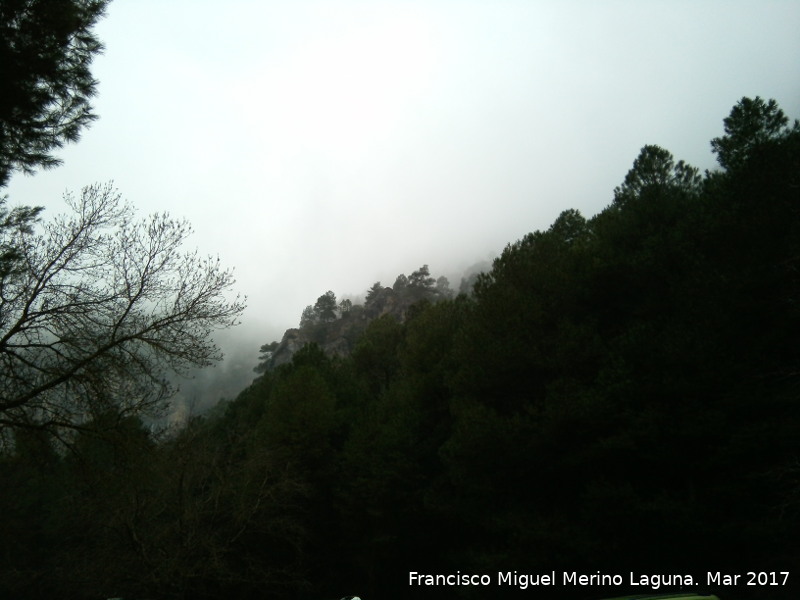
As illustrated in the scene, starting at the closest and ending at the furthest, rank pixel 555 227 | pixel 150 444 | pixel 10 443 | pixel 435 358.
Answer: pixel 10 443 → pixel 150 444 → pixel 435 358 → pixel 555 227

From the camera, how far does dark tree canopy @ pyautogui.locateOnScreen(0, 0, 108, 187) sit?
19.0 feet

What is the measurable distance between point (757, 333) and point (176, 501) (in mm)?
17435

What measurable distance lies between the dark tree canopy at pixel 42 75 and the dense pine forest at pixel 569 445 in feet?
12.6

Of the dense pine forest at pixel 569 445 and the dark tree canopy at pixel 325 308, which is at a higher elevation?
the dark tree canopy at pixel 325 308

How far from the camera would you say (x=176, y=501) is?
53.5 ft

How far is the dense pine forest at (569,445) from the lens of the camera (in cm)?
1138

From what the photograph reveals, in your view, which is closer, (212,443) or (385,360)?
(212,443)

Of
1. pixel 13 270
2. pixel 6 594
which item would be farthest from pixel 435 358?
pixel 6 594

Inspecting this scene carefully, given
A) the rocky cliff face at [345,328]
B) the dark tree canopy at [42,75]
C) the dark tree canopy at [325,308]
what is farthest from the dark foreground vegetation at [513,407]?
the dark tree canopy at [325,308]

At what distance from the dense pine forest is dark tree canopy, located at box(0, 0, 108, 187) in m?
3.84

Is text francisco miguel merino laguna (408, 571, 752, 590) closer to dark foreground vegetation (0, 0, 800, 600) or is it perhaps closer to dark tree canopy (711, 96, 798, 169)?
dark foreground vegetation (0, 0, 800, 600)

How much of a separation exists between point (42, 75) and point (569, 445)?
14237 millimetres

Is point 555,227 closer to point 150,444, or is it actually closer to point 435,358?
point 435,358

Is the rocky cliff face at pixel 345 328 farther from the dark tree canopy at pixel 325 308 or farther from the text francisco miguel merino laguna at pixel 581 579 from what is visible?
the text francisco miguel merino laguna at pixel 581 579
